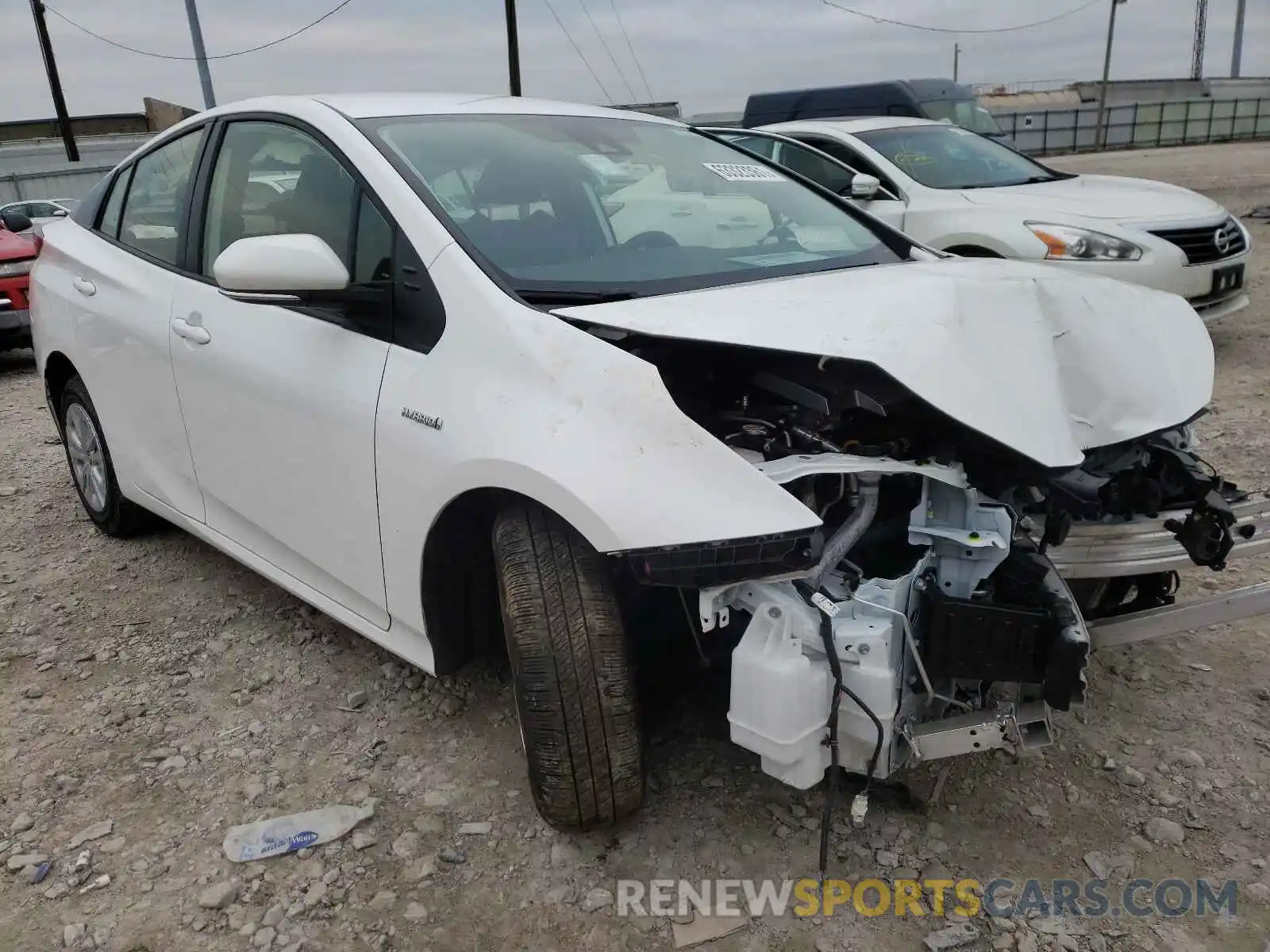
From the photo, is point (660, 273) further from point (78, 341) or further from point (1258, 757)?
point (78, 341)

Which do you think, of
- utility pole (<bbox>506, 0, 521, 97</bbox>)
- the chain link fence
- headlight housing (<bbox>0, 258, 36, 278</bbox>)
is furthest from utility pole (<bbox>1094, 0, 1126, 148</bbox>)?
headlight housing (<bbox>0, 258, 36, 278</bbox>)

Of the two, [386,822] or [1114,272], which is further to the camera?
[1114,272]

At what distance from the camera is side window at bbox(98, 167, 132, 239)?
3721 mm

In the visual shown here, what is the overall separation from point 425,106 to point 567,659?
1749mm

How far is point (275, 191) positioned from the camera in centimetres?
290

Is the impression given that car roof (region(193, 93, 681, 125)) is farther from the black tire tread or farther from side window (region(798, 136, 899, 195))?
side window (region(798, 136, 899, 195))

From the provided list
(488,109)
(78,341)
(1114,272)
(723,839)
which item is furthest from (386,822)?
(1114,272)

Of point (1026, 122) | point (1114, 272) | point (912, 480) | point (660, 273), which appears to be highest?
point (660, 273)

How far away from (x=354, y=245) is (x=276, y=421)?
0.51 metres

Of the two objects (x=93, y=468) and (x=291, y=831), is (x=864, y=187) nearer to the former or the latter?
(x=93, y=468)

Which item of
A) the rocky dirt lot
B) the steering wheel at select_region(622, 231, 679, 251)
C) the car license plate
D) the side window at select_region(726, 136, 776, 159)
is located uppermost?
the steering wheel at select_region(622, 231, 679, 251)

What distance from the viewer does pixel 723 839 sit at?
2.30 meters

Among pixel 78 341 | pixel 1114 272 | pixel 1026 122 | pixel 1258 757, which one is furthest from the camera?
pixel 1026 122

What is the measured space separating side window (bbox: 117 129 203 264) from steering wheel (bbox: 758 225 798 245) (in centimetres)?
188
